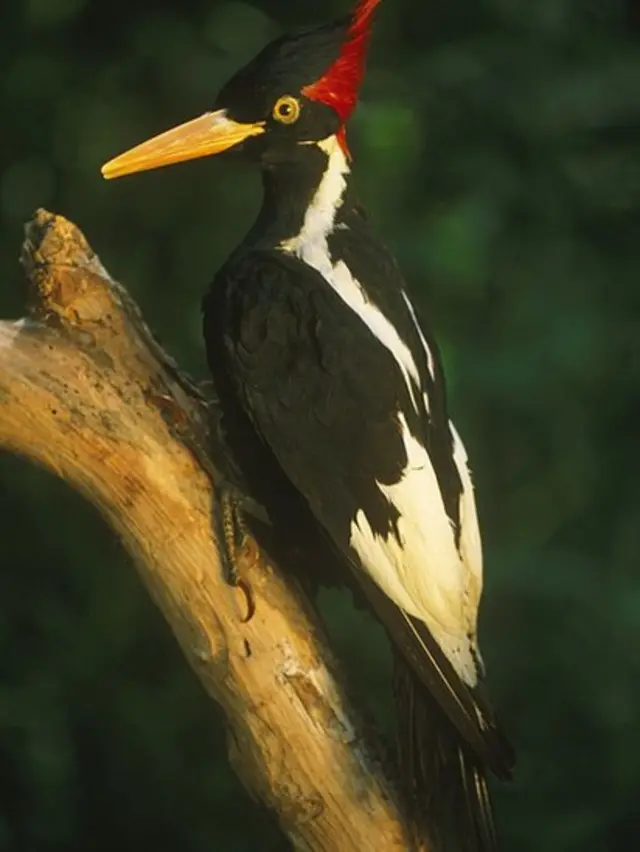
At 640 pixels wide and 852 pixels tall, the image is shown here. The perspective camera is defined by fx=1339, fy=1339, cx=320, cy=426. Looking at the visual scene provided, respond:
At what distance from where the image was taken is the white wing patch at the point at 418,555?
3.46 feet

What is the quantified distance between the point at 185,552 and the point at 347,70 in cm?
41

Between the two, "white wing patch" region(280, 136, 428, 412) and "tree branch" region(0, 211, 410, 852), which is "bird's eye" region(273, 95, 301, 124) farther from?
"tree branch" region(0, 211, 410, 852)

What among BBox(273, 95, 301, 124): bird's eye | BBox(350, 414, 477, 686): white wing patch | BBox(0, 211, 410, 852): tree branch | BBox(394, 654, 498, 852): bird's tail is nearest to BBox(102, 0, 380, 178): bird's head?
BBox(273, 95, 301, 124): bird's eye

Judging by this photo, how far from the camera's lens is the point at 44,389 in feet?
3.50

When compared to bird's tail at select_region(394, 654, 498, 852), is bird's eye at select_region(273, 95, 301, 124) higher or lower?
higher

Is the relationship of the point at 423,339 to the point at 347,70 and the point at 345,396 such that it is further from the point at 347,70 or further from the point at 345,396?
the point at 347,70

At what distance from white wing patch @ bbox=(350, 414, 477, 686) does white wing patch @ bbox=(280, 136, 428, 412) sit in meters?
0.05

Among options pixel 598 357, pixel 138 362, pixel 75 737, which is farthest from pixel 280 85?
pixel 75 737

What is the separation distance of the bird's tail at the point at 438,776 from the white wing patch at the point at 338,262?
0.80 feet

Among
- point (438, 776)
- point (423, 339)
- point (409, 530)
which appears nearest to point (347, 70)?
point (423, 339)

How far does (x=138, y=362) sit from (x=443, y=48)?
44cm

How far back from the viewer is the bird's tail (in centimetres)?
109

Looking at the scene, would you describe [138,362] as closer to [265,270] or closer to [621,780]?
[265,270]

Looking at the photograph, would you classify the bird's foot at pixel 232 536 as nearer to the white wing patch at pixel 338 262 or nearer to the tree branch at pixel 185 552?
the tree branch at pixel 185 552
